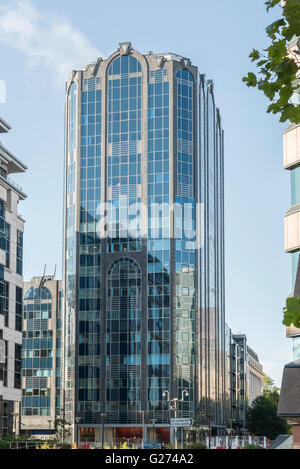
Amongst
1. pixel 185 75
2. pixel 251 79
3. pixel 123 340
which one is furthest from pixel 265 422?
pixel 251 79

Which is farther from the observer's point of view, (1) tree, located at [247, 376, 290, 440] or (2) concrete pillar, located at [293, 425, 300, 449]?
(1) tree, located at [247, 376, 290, 440]

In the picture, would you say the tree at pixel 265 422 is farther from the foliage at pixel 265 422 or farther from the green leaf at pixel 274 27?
the green leaf at pixel 274 27

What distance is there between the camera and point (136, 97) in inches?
4732

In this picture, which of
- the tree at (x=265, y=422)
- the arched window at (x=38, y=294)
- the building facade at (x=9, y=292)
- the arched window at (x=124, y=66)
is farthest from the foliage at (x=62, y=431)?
the arched window at (x=124, y=66)

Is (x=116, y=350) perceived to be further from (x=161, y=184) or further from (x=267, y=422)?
(x=267, y=422)

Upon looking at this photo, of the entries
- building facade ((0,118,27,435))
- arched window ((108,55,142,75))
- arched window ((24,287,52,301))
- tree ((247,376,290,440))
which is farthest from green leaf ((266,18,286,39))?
tree ((247,376,290,440))

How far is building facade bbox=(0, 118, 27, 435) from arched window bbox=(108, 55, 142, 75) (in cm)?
4086

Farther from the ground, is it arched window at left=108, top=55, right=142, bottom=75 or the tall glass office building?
arched window at left=108, top=55, right=142, bottom=75

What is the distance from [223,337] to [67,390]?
30935 millimetres

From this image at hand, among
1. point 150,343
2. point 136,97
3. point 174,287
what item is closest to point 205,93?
point 136,97

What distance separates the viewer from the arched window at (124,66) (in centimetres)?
12229

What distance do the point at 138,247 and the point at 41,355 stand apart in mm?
27218

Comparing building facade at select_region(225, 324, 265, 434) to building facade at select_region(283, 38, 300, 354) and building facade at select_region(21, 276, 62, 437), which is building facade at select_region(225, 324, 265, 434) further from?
building facade at select_region(283, 38, 300, 354)

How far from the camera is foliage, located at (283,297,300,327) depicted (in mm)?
8148
